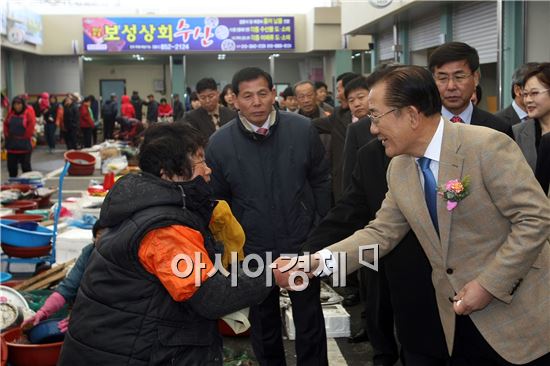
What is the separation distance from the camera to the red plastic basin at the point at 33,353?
4.72m

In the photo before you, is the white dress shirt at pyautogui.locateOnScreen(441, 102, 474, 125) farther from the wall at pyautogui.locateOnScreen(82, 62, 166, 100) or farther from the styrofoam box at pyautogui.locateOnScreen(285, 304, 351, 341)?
the wall at pyautogui.locateOnScreen(82, 62, 166, 100)

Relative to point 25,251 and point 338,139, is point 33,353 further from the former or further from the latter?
point 338,139

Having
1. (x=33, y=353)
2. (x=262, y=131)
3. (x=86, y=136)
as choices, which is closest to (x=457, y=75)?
(x=262, y=131)

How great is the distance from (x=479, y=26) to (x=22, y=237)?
9.38 m

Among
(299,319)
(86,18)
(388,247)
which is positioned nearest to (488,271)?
(388,247)

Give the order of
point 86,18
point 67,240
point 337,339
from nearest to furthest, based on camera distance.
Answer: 1. point 337,339
2. point 67,240
3. point 86,18

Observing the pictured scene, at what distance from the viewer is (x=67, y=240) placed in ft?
25.0

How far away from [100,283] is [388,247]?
133 cm

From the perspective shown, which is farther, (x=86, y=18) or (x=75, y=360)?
(x=86, y=18)

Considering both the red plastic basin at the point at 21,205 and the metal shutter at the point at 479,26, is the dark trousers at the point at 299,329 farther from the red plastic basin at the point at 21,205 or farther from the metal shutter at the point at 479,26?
the metal shutter at the point at 479,26

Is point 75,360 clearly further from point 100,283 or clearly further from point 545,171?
point 545,171

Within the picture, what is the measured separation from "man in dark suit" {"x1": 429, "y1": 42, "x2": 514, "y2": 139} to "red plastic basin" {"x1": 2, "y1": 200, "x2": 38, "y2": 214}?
25.7ft

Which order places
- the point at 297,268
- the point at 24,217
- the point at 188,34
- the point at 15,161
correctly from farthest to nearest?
the point at 188,34, the point at 15,161, the point at 24,217, the point at 297,268

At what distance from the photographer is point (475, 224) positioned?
9.06ft
